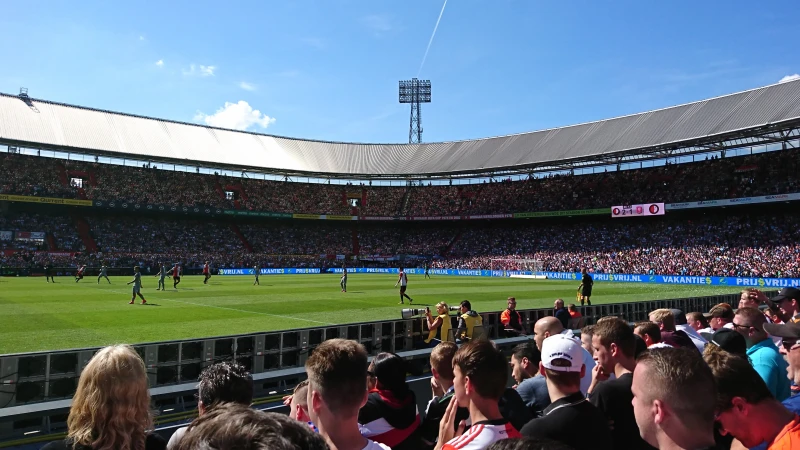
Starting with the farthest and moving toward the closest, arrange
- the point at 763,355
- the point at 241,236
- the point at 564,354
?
1. the point at 241,236
2. the point at 763,355
3. the point at 564,354

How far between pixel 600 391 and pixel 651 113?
60494 millimetres

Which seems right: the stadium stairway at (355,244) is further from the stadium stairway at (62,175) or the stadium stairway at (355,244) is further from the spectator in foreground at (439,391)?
the spectator in foreground at (439,391)

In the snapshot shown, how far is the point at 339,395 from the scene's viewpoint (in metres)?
2.77

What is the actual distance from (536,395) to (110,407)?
347 centimetres

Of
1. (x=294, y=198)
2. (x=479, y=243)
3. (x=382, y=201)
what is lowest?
(x=479, y=243)

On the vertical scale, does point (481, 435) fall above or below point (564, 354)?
below

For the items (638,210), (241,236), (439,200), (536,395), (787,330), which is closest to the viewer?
(536,395)

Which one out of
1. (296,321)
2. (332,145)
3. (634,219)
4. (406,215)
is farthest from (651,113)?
(296,321)

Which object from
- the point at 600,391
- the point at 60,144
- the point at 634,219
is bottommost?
the point at 600,391

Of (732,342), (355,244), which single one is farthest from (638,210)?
(732,342)

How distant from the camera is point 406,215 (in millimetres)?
72250

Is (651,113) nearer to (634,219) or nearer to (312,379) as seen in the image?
(634,219)

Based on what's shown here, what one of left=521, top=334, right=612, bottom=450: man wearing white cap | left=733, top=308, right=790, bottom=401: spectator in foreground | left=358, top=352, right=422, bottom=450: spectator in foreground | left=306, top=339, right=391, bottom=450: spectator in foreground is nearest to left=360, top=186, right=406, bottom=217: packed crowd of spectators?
left=733, top=308, right=790, bottom=401: spectator in foreground

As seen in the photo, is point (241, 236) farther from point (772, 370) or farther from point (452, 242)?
point (772, 370)
